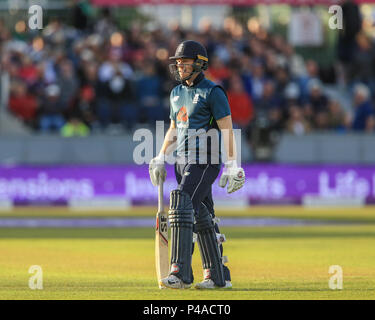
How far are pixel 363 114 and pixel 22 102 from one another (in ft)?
29.9

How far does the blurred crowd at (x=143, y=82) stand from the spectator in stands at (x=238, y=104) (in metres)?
0.03

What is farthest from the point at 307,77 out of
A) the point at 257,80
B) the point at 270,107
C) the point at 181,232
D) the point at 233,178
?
the point at 181,232

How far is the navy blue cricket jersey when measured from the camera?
948 cm

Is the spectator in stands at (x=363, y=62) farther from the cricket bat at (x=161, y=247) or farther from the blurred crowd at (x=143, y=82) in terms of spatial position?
the cricket bat at (x=161, y=247)

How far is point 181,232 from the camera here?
9.34 m

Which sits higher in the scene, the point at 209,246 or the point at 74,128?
the point at 74,128

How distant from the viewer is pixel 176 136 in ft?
32.7

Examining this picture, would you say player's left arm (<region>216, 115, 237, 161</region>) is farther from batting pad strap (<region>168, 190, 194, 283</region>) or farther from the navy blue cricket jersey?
batting pad strap (<region>168, 190, 194, 283</region>)

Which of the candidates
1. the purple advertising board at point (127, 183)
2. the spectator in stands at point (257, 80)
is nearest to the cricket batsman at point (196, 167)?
the purple advertising board at point (127, 183)

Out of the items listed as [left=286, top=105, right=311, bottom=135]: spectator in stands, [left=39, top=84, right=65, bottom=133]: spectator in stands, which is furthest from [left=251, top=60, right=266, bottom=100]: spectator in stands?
[left=39, top=84, right=65, bottom=133]: spectator in stands

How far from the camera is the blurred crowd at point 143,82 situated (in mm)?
25453

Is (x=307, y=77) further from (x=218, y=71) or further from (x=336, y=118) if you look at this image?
(x=218, y=71)
